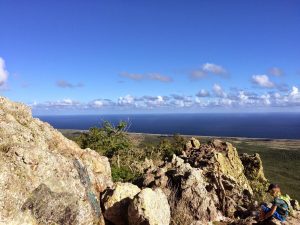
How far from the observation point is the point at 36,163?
13.4 meters

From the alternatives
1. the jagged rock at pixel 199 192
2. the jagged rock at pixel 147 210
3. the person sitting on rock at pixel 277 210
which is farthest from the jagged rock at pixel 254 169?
the jagged rock at pixel 147 210

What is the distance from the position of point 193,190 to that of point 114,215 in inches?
175

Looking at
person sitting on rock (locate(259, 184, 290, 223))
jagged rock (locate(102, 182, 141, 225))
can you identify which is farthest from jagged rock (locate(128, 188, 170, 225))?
person sitting on rock (locate(259, 184, 290, 223))

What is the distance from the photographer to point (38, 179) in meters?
13.1

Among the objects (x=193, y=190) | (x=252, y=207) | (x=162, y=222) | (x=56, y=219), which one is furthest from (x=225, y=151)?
(x=56, y=219)

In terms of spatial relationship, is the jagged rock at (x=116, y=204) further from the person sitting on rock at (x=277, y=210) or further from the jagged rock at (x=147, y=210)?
the person sitting on rock at (x=277, y=210)

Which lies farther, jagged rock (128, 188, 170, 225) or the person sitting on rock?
the person sitting on rock

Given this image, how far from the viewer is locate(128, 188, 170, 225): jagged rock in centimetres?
1451

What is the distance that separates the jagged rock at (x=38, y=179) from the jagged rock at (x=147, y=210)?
62.4 inches

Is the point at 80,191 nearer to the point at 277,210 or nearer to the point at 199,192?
the point at 199,192

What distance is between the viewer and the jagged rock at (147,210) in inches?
571

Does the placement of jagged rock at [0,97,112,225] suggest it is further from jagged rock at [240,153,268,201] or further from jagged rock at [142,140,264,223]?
jagged rock at [240,153,268,201]

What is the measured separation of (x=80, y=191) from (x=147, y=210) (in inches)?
113

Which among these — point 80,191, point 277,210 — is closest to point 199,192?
point 277,210
